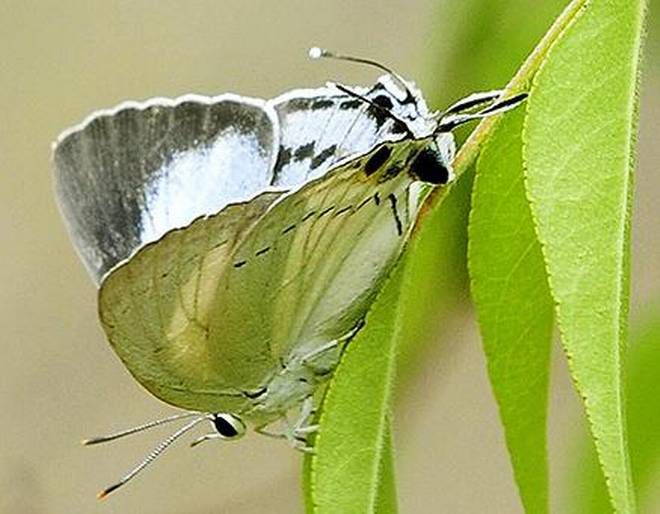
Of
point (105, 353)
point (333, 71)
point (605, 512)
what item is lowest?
point (105, 353)

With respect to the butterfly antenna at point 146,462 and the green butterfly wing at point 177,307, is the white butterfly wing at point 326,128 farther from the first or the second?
the butterfly antenna at point 146,462

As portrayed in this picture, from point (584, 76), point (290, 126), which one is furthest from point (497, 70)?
point (584, 76)

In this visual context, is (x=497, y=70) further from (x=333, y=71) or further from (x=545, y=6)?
(x=333, y=71)

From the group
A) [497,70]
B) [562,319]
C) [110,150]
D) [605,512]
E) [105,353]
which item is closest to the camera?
[562,319]

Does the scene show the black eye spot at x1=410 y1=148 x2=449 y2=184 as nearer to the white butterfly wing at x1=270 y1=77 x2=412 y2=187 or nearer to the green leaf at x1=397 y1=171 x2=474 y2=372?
the white butterfly wing at x1=270 y1=77 x2=412 y2=187

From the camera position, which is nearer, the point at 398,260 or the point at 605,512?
the point at 398,260
